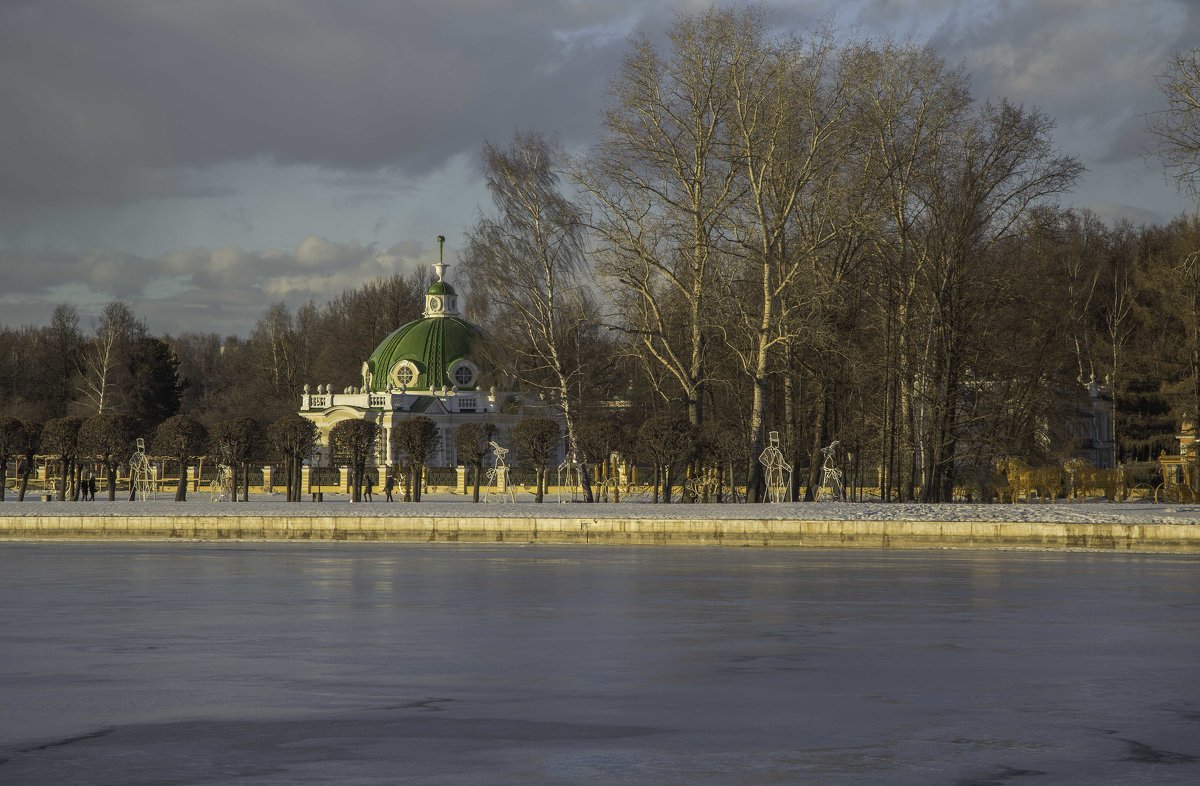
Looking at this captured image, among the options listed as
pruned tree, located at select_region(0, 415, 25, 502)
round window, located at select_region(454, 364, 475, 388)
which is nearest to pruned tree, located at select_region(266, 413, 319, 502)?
pruned tree, located at select_region(0, 415, 25, 502)

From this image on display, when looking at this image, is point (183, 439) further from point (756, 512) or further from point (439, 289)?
point (439, 289)

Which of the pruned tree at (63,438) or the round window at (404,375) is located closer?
the pruned tree at (63,438)

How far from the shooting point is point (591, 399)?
4647cm

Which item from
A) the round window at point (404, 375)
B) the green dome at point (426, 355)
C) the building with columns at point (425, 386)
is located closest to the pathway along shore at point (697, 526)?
the building with columns at point (425, 386)

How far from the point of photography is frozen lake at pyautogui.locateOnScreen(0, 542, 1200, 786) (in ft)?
24.4

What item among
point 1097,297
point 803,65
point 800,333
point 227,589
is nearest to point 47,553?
point 227,589

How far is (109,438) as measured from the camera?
132 feet

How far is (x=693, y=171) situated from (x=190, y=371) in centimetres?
10387

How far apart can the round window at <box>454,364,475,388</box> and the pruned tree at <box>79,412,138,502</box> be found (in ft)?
141

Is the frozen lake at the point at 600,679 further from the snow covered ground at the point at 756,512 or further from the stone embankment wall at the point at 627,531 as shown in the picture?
the snow covered ground at the point at 756,512

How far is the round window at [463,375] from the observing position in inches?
3292

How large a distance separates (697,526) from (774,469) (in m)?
10.0

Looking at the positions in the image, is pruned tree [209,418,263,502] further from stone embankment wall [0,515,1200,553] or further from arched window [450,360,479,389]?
arched window [450,360,479,389]

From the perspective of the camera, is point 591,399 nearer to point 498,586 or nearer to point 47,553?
point 47,553
